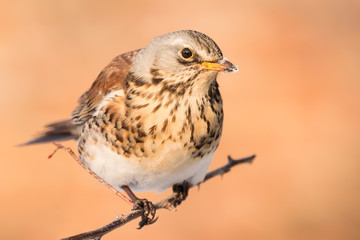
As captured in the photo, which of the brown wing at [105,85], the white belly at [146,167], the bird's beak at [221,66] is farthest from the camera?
the brown wing at [105,85]

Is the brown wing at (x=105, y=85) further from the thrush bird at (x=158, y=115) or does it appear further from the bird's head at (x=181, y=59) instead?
the bird's head at (x=181, y=59)

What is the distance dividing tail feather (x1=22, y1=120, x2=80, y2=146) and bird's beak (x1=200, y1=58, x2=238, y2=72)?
170 cm

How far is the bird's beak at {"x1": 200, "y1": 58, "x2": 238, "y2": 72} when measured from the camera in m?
2.68

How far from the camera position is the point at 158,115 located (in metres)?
3.25

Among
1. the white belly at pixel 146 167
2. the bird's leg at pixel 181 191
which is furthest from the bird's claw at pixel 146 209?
the bird's leg at pixel 181 191

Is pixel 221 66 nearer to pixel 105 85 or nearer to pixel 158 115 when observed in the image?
pixel 158 115

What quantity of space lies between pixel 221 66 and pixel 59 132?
1.94 m

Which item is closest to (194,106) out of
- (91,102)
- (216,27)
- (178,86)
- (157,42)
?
(178,86)

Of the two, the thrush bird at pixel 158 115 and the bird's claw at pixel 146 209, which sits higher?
the thrush bird at pixel 158 115

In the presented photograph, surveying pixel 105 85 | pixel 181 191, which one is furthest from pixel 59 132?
pixel 181 191

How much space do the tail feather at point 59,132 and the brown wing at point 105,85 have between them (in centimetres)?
17

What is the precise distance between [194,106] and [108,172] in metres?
0.76

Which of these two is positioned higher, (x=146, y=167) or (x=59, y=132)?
(x=146, y=167)

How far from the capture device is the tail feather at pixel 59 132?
4273 mm
